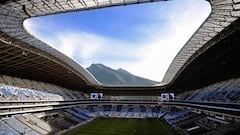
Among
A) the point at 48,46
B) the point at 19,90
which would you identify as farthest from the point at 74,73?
the point at 48,46

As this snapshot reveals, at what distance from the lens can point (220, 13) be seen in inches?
1013

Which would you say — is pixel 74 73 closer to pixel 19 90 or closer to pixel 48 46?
pixel 19 90

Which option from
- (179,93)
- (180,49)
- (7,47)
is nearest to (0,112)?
(7,47)

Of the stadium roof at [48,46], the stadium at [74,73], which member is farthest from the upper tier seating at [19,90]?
the stadium roof at [48,46]

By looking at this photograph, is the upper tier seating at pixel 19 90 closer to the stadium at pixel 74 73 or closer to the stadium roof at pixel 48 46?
the stadium at pixel 74 73

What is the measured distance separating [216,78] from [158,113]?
2587cm

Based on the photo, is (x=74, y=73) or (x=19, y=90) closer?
(x=19, y=90)

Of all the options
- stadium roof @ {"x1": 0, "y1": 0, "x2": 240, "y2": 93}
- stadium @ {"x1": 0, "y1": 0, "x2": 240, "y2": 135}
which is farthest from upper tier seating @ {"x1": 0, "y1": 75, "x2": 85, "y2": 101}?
stadium roof @ {"x1": 0, "y1": 0, "x2": 240, "y2": 93}

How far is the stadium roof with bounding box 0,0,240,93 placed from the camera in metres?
24.3

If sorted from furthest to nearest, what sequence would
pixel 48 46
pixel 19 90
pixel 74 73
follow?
pixel 74 73, pixel 19 90, pixel 48 46

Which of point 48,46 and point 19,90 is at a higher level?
point 48,46

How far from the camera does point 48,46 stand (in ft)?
126

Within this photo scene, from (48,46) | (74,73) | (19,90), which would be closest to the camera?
(48,46)

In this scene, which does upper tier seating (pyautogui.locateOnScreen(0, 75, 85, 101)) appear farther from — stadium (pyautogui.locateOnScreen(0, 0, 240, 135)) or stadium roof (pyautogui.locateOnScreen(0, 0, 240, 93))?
stadium roof (pyautogui.locateOnScreen(0, 0, 240, 93))
